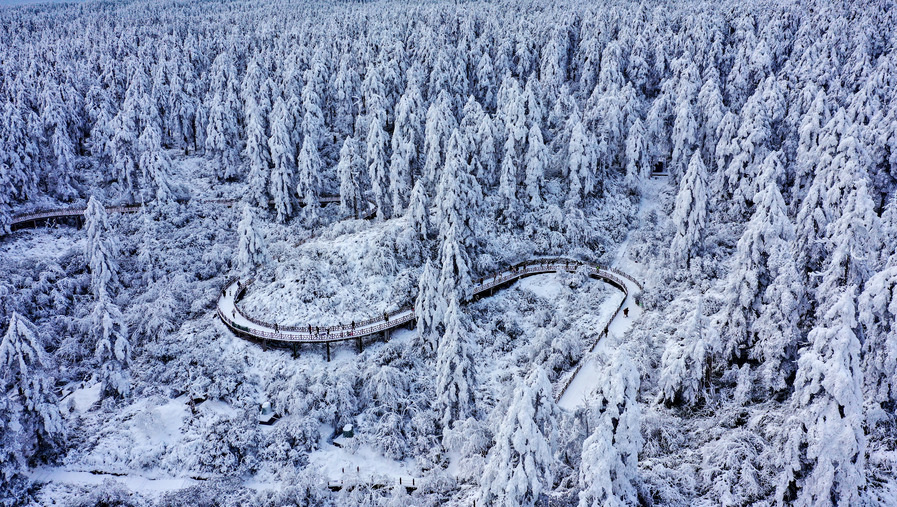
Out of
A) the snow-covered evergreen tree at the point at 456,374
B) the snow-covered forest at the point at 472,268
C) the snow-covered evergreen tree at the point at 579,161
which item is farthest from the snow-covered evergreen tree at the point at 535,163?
the snow-covered evergreen tree at the point at 456,374

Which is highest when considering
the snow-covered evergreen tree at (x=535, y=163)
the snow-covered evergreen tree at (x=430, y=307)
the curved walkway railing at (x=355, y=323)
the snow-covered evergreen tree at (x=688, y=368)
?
the snow-covered evergreen tree at (x=535, y=163)

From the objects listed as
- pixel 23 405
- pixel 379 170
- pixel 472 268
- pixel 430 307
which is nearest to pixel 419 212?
pixel 472 268

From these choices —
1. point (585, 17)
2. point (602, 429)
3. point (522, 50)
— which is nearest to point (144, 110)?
point (522, 50)

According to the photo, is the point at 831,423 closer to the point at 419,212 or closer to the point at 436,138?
the point at 419,212

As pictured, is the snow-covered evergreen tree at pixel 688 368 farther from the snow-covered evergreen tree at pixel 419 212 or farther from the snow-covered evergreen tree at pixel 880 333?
the snow-covered evergreen tree at pixel 419 212

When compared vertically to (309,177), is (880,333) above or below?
above

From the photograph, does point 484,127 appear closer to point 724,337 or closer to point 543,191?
point 543,191
